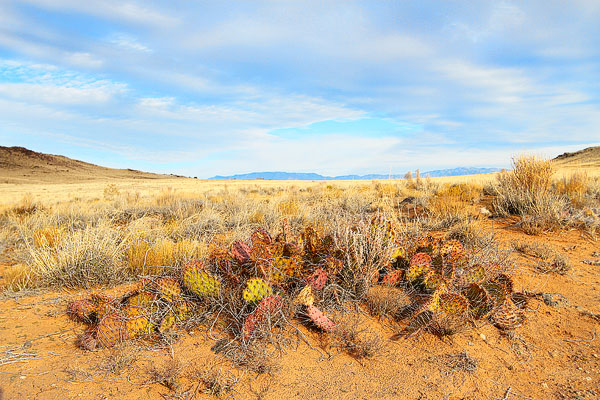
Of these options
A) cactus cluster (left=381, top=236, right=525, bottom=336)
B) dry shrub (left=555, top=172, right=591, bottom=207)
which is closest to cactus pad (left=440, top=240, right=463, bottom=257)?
cactus cluster (left=381, top=236, right=525, bottom=336)

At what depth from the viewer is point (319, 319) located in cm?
335

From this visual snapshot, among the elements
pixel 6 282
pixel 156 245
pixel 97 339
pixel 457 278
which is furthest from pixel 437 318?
pixel 6 282

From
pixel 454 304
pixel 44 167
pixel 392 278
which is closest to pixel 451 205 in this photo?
pixel 392 278

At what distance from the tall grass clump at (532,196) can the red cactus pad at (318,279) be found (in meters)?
4.72

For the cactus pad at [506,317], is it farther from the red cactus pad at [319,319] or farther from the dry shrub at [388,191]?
the dry shrub at [388,191]

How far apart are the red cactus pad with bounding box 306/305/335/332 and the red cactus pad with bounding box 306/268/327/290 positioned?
0.31 m

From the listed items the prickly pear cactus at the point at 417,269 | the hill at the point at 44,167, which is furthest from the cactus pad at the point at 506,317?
the hill at the point at 44,167

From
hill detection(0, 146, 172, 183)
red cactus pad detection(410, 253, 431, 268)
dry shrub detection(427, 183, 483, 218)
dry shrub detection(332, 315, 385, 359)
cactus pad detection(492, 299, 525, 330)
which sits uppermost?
hill detection(0, 146, 172, 183)

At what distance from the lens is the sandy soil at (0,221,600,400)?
107 inches

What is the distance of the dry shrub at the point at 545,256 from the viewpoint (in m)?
4.72

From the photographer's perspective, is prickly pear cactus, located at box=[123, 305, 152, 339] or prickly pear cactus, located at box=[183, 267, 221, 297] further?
prickly pear cactus, located at box=[183, 267, 221, 297]

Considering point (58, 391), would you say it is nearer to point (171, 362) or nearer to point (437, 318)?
point (171, 362)

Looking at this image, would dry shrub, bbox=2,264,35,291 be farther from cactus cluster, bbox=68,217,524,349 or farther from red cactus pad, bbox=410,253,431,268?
red cactus pad, bbox=410,253,431,268

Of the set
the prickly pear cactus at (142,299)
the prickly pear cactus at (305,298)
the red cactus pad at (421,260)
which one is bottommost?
the prickly pear cactus at (142,299)
